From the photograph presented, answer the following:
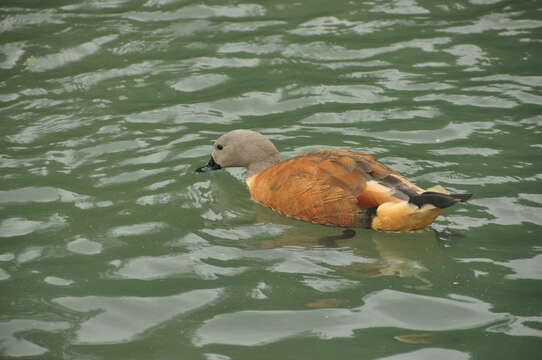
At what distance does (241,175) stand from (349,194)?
2.11 metres

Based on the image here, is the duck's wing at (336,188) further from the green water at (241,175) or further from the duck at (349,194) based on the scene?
the green water at (241,175)

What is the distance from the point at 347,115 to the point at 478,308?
371 cm

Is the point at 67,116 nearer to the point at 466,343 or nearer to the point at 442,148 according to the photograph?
the point at 442,148

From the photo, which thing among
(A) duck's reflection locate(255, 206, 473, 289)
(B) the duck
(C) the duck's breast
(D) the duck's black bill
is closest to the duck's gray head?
(D) the duck's black bill

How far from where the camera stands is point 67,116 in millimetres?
8555

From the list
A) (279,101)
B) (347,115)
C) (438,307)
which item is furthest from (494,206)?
(279,101)

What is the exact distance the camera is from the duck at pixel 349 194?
5.90m

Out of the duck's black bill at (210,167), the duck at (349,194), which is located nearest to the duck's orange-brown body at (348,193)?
the duck at (349,194)

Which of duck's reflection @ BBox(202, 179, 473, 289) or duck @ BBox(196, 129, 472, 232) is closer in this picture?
Answer: duck's reflection @ BBox(202, 179, 473, 289)

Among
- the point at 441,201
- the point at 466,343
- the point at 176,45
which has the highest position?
the point at 176,45

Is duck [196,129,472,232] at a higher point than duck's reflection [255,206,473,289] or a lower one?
higher

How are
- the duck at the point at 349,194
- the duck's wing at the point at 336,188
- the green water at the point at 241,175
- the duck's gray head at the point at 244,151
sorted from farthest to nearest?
the duck's gray head at the point at 244,151
the duck's wing at the point at 336,188
the duck at the point at 349,194
the green water at the point at 241,175

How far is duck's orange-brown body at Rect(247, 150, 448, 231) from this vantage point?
5.97 m

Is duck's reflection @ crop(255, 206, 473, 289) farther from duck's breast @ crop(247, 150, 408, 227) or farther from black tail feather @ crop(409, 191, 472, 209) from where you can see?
black tail feather @ crop(409, 191, 472, 209)
